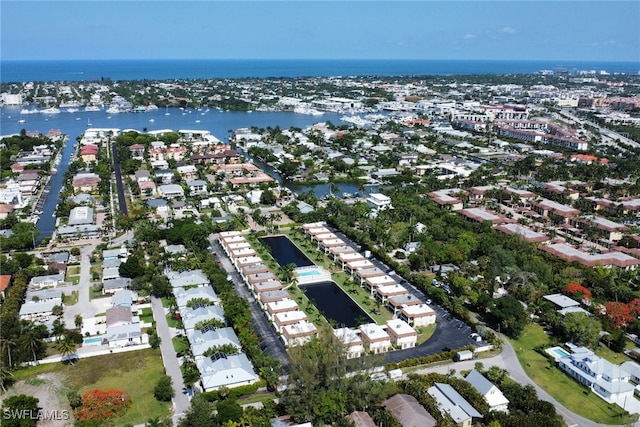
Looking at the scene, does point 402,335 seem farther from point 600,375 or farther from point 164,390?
point 164,390

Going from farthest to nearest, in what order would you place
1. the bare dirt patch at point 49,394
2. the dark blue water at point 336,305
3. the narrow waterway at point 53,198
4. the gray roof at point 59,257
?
1. the narrow waterway at point 53,198
2. the gray roof at point 59,257
3. the dark blue water at point 336,305
4. the bare dirt patch at point 49,394

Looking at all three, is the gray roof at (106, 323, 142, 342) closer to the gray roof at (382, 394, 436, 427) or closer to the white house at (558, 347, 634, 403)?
the gray roof at (382, 394, 436, 427)

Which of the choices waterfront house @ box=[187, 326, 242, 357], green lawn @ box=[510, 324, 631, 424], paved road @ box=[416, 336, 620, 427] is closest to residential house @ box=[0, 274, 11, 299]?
waterfront house @ box=[187, 326, 242, 357]

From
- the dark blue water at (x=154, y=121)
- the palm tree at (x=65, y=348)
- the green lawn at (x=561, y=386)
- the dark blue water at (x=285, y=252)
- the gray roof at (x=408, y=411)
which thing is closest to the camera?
the gray roof at (x=408, y=411)

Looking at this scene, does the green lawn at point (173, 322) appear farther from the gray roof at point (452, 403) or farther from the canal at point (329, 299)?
the gray roof at point (452, 403)

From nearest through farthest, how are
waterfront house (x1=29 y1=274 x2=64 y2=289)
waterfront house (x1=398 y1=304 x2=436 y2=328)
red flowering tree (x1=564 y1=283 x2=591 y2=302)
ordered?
1. waterfront house (x1=398 y1=304 x2=436 y2=328)
2. red flowering tree (x1=564 y1=283 x2=591 y2=302)
3. waterfront house (x1=29 y1=274 x2=64 y2=289)

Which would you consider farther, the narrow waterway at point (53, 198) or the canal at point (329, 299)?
the narrow waterway at point (53, 198)

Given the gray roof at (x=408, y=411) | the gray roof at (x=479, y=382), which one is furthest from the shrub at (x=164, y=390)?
the gray roof at (x=479, y=382)
